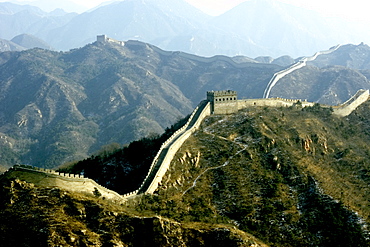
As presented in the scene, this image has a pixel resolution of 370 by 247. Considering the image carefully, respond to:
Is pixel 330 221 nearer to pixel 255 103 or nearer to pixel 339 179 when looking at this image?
pixel 339 179

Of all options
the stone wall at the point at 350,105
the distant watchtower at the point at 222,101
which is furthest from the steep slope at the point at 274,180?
the stone wall at the point at 350,105

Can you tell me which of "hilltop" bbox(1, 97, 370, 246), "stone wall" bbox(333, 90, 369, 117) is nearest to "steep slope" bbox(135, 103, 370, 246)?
"hilltop" bbox(1, 97, 370, 246)

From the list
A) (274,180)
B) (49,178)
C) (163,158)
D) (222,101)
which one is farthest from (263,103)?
(49,178)

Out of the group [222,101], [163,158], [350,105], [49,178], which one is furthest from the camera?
[350,105]

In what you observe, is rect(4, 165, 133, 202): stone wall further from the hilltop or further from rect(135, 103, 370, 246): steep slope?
rect(135, 103, 370, 246): steep slope

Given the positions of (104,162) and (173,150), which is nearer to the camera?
(173,150)

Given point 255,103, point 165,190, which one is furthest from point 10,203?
point 255,103

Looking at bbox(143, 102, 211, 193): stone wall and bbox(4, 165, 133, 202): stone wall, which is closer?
bbox(4, 165, 133, 202): stone wall

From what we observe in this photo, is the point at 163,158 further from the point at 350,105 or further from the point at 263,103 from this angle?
the point at 350,105
